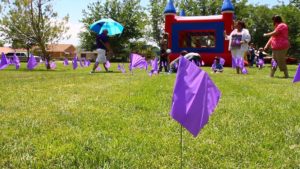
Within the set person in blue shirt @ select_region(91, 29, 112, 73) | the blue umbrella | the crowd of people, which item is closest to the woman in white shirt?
the crowd of people

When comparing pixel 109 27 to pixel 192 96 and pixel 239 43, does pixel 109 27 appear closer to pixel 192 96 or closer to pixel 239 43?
pixel 239 43

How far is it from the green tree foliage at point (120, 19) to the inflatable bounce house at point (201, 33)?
30.1m

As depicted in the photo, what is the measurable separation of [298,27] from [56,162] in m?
45.2

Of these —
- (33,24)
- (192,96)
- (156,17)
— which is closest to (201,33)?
(33,24)

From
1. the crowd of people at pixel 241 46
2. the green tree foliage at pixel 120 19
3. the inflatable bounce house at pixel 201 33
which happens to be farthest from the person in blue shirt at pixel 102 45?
the green tree foliage at pixel 120 19

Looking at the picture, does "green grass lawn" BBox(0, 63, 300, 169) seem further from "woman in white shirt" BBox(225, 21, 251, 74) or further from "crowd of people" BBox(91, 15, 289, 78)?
"woman in white shirt" BBox(225, 21, 251, 74)

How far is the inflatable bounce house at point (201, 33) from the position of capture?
21.9 meters

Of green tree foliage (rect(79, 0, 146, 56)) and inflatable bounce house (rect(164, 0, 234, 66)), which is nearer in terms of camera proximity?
inflatable bounce house (rect(164, 0, 234, 66))

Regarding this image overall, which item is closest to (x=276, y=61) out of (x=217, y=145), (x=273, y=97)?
(x=273, y=97)

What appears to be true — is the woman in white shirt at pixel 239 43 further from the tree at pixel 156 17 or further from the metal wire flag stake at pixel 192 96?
the tree at pixel 156 17

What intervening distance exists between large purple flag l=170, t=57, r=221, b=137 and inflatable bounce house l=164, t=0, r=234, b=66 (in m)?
19.4

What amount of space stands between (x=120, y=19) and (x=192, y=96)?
177 feet

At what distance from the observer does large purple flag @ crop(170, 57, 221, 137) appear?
2344 millimetres

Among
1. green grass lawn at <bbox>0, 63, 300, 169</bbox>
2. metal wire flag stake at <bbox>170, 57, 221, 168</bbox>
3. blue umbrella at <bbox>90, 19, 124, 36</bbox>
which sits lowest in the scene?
green grass lawn at <bbox>0, 63, 300, 169</bbox>
